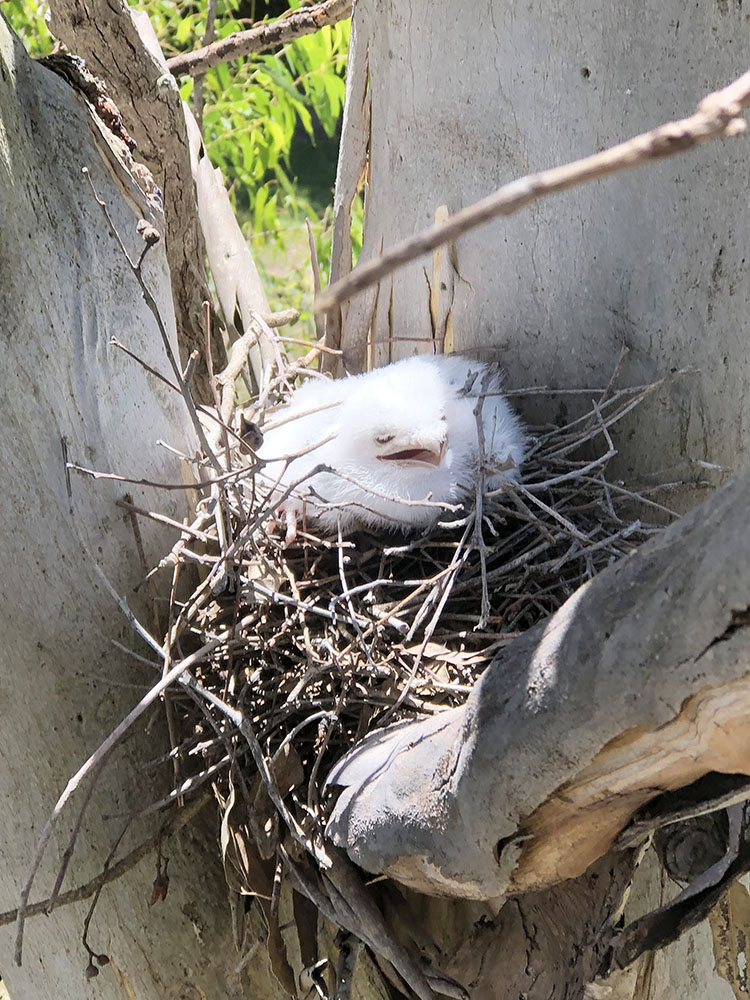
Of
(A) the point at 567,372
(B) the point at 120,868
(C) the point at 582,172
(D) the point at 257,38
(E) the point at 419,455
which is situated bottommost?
(B) the point at 120,868

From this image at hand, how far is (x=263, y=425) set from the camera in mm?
2271

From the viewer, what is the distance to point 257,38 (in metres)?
2.77

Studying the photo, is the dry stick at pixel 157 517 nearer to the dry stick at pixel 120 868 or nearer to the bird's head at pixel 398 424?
the dry stick at pixel 120 868

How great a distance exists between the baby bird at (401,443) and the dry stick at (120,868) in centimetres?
55

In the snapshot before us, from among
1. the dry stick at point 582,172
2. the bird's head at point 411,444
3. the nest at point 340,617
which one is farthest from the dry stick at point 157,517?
the dry stick at point 582,172

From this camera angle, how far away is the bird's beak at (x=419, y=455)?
205cm

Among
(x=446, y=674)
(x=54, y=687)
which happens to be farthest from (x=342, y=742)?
(x=54, y=687)

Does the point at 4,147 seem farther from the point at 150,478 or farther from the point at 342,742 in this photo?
the point at 342,742

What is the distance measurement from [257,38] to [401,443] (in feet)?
4.48

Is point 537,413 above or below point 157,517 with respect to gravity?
below

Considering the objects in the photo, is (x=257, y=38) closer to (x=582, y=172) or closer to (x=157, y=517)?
(x=157, y=517)

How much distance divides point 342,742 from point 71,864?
43 cm

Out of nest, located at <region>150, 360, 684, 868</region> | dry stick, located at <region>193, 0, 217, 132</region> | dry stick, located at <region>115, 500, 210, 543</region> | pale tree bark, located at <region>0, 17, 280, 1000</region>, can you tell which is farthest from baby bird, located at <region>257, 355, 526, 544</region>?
dry stick, located at <region>193, 0, 217, 132</region>

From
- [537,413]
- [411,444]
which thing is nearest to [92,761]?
[411,444]
